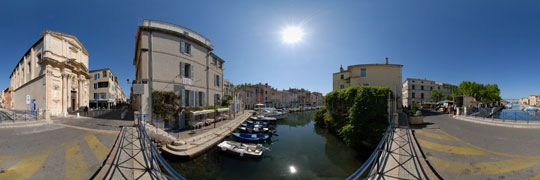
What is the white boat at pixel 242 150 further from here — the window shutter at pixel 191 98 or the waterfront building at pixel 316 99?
the waterfront building at pixel 316 99

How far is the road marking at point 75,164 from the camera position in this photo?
5.07 meters

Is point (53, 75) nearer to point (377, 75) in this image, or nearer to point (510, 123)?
point (377, 75)

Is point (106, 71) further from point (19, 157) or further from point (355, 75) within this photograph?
point (355, 75)

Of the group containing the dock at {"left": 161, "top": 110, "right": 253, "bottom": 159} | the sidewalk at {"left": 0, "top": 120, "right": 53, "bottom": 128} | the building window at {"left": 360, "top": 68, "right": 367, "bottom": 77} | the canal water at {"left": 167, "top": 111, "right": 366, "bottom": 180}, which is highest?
the building window at {"left": 360, "top": 68, "right": 367, "bottom": 77}

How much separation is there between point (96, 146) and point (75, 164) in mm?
1991

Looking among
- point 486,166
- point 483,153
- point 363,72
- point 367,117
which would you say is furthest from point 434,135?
point 363,72

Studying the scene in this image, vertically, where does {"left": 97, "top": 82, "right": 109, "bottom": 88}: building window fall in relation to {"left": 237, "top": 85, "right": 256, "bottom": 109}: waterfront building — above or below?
above

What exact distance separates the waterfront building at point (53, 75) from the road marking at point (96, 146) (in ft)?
52.5

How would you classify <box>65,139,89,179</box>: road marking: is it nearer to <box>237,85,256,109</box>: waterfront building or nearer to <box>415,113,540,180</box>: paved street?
<box>415,113,540,180</box>: paved street

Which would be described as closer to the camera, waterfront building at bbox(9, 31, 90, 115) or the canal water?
the canal water

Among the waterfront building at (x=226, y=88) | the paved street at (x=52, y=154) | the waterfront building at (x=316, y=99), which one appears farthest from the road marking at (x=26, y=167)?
the waterfront building at (x=316, y=99)

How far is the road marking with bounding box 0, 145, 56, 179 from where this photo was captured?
16.1 feet

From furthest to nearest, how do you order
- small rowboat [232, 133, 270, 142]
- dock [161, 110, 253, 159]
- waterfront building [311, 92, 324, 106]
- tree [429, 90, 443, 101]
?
waterfront building [311, 92, 324, 106]
tree [429, 90, 443, 101]
small rowboat [232, 133, 270, 142]
dock [161, 110, 253, 159]

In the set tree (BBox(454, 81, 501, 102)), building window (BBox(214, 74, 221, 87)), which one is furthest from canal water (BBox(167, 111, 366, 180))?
tree (BBox(454, 81, 501, 102))
